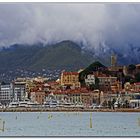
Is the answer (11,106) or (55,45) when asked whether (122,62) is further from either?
(11,106)

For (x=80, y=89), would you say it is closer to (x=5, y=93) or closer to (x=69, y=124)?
(x=69, y=124)

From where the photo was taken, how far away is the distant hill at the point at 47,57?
394 inches

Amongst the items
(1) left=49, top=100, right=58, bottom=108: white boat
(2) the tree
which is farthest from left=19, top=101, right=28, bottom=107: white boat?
(2) the tree

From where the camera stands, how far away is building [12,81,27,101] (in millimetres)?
10094

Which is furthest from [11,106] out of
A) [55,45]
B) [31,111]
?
[55,45]

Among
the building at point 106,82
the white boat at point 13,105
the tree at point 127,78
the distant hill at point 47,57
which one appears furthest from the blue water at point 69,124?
the distant hill at point 47,57

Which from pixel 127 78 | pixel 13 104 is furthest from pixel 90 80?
pixel 13 104

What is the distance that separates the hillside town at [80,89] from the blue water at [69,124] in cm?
13

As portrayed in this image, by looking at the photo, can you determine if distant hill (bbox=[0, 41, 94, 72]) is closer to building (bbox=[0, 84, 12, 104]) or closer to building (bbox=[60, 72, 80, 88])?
building (bbox=[60, 72, 80, 88])

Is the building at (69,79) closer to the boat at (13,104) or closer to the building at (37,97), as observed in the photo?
the building at (37,97)

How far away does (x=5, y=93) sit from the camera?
33.2 feet

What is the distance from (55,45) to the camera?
10031mm

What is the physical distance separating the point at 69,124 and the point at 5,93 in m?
0.87

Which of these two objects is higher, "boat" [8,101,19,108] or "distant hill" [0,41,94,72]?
"distant hill" [0,41,94,72]
